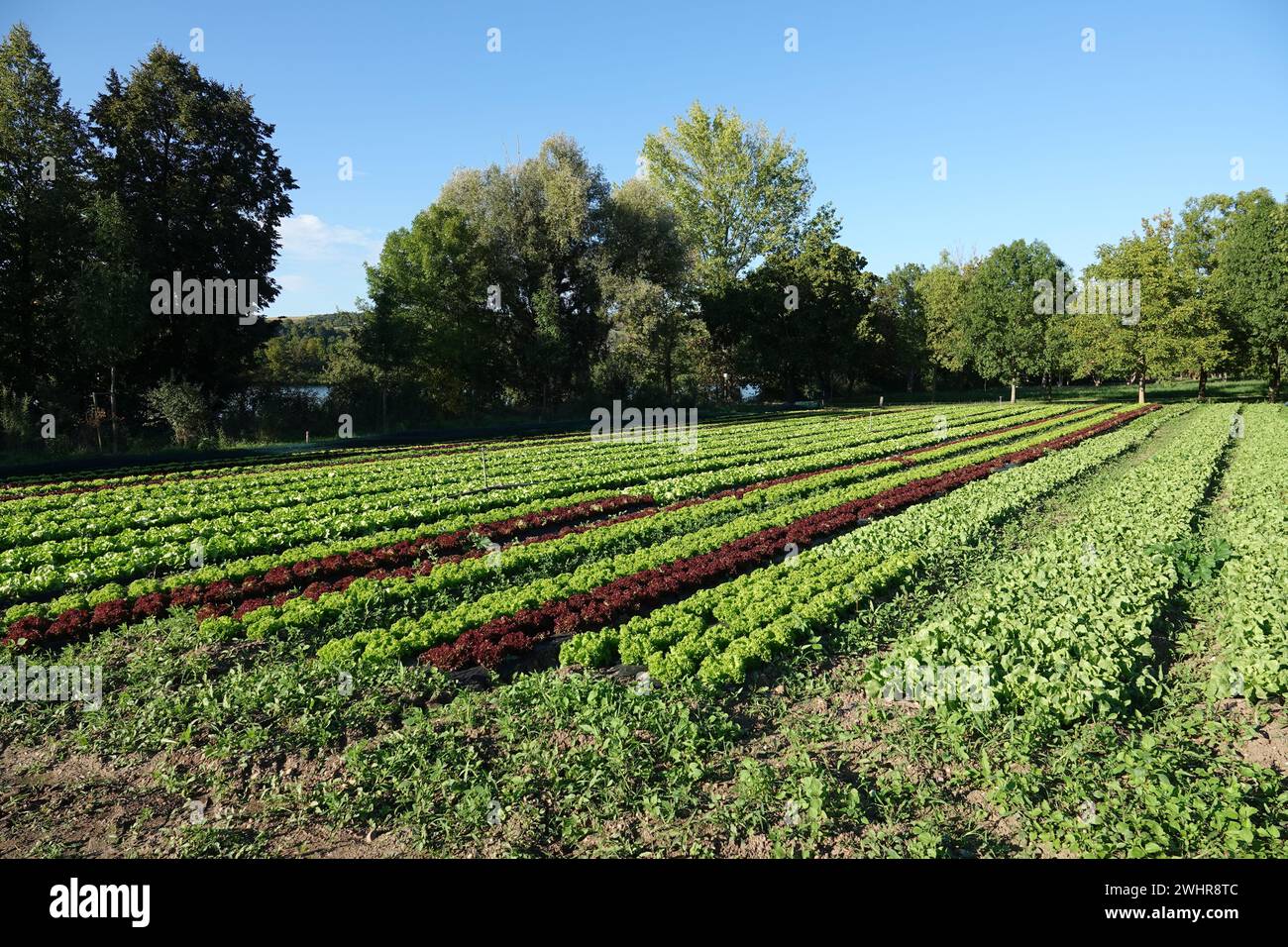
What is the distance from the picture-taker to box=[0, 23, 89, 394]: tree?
29.2m

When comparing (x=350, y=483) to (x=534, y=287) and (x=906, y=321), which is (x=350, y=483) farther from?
(x=906, y=321)

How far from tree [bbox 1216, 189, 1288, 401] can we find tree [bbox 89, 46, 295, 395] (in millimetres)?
66354

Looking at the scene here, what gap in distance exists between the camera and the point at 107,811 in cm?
582

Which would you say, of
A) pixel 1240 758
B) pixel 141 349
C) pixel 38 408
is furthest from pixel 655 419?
pixel 1240 758

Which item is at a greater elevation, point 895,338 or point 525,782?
point 895,338

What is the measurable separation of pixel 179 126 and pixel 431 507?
31.7 meters

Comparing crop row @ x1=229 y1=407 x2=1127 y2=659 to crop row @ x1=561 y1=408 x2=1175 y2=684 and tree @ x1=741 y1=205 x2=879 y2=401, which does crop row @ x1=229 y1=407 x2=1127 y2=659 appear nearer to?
crop row @ x1=561 y1=408 x2=1175 y2=684

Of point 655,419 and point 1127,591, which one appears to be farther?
point 655,419

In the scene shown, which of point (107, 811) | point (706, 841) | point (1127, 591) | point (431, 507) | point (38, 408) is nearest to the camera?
point (706, 841)

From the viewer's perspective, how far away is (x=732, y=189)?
224 feet

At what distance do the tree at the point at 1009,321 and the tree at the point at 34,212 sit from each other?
63.9 metres

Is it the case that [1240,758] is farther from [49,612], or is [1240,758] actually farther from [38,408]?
[38,408]
